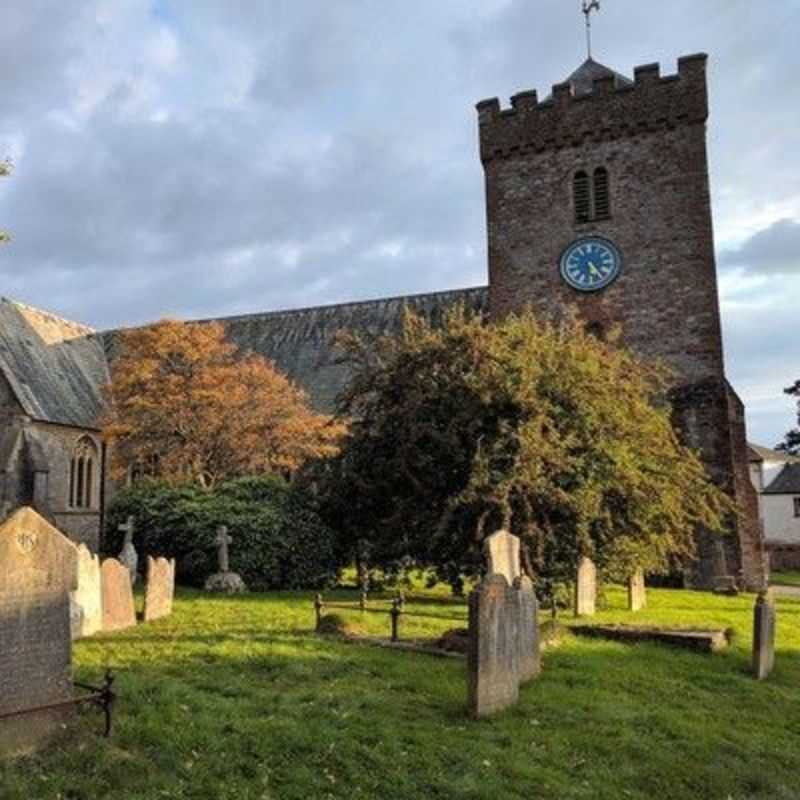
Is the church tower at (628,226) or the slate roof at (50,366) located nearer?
the church tower at (628,226)

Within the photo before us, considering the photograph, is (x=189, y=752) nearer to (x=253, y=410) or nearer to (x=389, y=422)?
(x=389, y=422)

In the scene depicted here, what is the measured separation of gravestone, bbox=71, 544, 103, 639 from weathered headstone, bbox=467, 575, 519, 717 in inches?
218

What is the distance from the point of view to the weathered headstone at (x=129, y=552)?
19.3 m

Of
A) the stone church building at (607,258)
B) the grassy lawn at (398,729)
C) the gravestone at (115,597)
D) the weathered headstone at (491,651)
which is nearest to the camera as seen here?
the grassy lawn at (398,729)

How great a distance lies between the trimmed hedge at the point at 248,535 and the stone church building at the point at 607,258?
8.28 meters

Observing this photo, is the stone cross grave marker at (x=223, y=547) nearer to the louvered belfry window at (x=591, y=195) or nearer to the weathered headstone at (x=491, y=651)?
the weathered headstone at (x=491, y=651)

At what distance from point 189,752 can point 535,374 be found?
33.1 feet

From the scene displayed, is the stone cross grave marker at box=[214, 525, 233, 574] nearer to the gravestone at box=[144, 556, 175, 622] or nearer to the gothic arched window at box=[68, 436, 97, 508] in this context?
the gravestone at box=[144, 556, 175, 622]

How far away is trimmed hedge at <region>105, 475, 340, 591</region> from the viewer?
1948cm

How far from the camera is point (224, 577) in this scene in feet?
60.0

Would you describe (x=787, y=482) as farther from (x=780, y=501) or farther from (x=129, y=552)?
(x=129, y=552)

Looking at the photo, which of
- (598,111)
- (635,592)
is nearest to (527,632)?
(635,592)

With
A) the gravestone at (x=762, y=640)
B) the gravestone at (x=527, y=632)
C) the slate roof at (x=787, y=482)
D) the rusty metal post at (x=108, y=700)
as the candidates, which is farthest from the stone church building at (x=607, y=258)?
the slate roof at (x=787, y=482)

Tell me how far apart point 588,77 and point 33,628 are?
87.1ft
